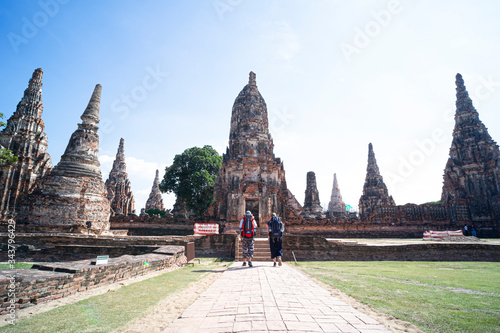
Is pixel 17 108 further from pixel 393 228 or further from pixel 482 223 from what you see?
pixel 482 223

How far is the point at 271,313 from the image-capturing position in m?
3.08

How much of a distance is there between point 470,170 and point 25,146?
153 feet

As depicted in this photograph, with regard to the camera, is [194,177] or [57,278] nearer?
[57,278]

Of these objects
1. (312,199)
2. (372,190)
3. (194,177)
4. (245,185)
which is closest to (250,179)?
(245,185)

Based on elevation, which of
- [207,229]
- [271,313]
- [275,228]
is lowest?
[207,229]

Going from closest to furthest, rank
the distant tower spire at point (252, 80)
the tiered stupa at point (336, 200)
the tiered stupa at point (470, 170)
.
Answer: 1. the tiered stupa at point (470, 170)
2. the distant tower spire at point (252, 80)
3. the tiered stupa at point (336, 200)

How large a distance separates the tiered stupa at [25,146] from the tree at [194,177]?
1229cm

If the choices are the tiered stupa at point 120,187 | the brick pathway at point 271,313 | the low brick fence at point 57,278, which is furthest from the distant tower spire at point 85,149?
the tiered stupa at point 120,187

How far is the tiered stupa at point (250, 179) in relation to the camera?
71.9ft

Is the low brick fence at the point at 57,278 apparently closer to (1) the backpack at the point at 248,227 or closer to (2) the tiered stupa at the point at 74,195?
(1) the backpack at the point at 248,227

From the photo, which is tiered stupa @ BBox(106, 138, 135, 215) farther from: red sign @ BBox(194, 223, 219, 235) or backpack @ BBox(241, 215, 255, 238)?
backpack @ BBox(241, 215, 255, 238)

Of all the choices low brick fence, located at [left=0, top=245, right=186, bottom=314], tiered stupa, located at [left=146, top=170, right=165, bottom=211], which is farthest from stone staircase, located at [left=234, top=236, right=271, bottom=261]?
tiered stupa, located at [left=146, top=170, right=165, bottom=211]

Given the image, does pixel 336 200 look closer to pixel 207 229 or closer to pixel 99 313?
pixel 207 229

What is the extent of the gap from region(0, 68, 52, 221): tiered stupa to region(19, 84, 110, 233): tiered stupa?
9.34m
